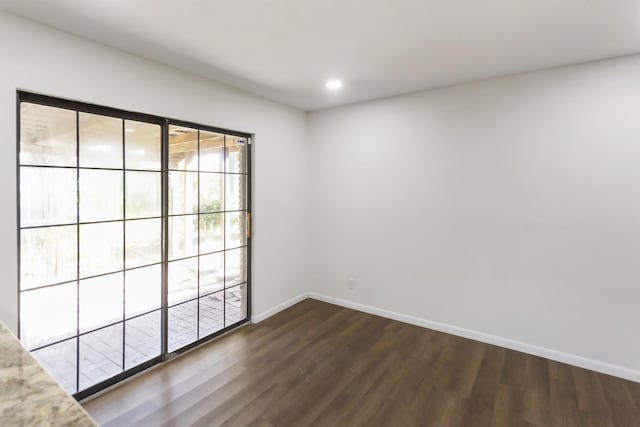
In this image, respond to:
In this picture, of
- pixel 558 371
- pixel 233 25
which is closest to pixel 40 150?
pixel 233 25

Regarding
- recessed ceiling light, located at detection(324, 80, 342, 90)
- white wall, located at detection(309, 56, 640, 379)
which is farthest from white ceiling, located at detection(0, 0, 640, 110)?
white wall, located at detection(309, 56, 640, 379)

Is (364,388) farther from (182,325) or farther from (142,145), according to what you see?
(142,145)

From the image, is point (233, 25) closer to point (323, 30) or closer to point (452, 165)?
point (323, 30)

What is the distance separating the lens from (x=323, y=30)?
7.14 ft

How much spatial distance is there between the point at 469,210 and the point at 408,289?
44.2 inches

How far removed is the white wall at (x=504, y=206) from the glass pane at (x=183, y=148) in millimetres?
1774

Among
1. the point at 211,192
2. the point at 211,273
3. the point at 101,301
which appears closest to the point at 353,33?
the point at 211,192

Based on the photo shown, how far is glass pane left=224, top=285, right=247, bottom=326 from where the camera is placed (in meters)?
3.48

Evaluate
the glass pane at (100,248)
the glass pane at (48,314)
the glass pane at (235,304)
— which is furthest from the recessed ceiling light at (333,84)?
the glass pane at (48,314)

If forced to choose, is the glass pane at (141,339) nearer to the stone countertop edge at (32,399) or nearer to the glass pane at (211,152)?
the glass pane at (211,152)

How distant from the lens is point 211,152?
326 cm

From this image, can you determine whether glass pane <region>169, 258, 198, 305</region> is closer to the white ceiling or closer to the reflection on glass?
the reflection on glass

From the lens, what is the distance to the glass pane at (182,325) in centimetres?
294

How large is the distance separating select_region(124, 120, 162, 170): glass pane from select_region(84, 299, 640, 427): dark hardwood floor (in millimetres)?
1745
